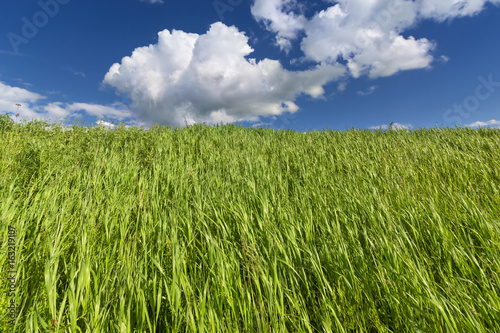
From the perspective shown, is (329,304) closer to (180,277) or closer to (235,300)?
(235,300)

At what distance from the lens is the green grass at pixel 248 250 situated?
1.27m

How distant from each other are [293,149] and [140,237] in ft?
12.6

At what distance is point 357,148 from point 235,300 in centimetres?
488

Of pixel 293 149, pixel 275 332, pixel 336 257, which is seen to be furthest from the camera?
pixel 293 149

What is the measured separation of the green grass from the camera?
4.16 feet

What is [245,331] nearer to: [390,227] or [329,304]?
[329,304]

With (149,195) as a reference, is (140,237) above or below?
below

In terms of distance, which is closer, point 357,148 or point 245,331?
point 245,331

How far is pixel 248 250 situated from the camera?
4.88 feet

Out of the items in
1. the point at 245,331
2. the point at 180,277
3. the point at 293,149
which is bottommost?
the point at 245,331

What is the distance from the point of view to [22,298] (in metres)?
1.51

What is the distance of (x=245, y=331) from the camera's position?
4.21ft

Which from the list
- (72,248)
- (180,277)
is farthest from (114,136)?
(180,277)

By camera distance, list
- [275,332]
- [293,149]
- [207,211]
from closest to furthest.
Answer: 1. [275,332]
2. [207,211]
3. [293,149]
